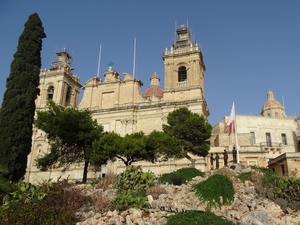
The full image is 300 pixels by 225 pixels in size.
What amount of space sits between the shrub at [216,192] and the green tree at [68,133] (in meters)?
12.6

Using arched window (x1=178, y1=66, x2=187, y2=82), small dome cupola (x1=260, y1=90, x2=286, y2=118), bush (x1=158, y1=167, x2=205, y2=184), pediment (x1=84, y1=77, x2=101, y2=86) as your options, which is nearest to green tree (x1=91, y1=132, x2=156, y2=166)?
bush (x1=158, y1=167, x2=205, y2=184)

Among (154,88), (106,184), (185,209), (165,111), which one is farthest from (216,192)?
(154,88)

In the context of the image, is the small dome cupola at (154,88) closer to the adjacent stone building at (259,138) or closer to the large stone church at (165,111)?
the adjacent stone building at (259,138)

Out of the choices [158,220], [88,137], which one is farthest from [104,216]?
[88,137]

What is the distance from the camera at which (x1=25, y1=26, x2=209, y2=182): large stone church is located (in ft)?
115

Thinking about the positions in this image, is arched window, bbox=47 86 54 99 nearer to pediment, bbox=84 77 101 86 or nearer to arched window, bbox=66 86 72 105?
arched window, bbox=66 86 72 105

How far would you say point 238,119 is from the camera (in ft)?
143

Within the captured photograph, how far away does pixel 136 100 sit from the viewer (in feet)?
123

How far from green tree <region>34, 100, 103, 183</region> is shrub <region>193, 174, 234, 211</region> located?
12.6 meters

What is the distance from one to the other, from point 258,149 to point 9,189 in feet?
98.3

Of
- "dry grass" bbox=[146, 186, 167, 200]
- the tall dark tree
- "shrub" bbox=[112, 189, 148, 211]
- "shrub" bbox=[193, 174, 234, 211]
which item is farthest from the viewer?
the tall dark tree

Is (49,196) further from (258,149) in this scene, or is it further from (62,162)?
(258,149)

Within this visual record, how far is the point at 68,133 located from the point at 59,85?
63.3 ft

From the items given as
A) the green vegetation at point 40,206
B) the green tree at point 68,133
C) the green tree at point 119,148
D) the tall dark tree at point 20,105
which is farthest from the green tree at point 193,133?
the green vegetation at point 40,206
